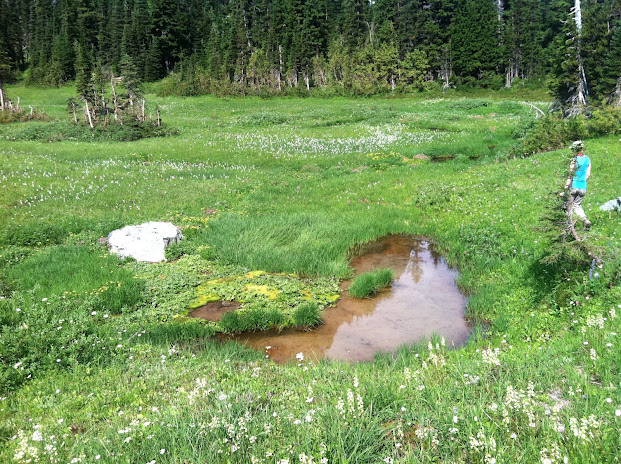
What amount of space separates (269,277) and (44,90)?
251 feet

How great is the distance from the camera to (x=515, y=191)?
14.7 m

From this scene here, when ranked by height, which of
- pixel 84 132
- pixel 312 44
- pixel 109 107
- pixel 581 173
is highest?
pixel 312 44

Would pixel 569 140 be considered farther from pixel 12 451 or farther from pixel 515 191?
pixel 12 451

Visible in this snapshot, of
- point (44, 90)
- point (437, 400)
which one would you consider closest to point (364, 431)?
Answer: point (437, 400)

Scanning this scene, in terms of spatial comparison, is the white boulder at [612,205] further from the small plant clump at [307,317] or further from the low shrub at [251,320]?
the low shrub at [251,320]

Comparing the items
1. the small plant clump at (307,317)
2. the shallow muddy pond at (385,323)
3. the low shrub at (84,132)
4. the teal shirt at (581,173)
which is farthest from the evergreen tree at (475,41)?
the small plant clump at (307,317)

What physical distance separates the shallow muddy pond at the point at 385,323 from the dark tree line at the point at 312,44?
59.5 meters

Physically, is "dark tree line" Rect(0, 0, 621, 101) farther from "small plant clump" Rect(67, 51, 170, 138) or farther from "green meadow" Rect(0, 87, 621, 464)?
"green meadow" Rect(0, 87, 621, 464)

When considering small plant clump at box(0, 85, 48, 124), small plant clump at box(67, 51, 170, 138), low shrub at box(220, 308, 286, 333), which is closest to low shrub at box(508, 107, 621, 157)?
low shrub at box(220, 308, 286, 333)

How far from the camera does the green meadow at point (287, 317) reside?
381 cm

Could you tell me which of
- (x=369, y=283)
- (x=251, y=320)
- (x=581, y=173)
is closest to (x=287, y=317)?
(x=251, y=320)

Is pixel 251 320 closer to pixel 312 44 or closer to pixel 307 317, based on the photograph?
pixel 307 317

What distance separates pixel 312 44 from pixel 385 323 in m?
76.1

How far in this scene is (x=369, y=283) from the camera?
9.97 metres
